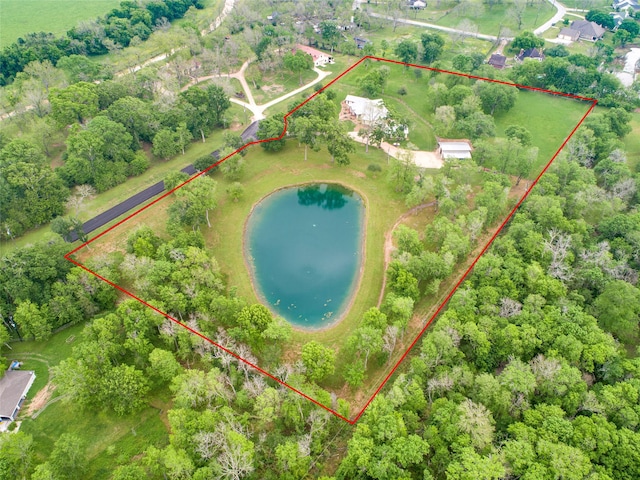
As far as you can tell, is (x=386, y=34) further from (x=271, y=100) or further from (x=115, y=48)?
(x=115, y=48)

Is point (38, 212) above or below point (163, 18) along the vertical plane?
below

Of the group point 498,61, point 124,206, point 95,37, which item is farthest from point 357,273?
point 95,37

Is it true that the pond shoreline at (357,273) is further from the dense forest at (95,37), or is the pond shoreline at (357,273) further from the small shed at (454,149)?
the dense forest at (95,37)

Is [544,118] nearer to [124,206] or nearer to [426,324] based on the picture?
[426,324]

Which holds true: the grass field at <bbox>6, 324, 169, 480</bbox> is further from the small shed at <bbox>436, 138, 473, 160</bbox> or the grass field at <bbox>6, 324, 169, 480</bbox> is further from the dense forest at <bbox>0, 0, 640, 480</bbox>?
the small shed at <bbox>436, 138, 473, 160</bbox>

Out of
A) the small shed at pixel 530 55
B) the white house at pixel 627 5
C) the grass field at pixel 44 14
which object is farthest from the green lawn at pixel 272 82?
the white house at pixel 627 5

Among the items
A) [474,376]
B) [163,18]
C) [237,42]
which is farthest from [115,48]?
[474,376]
